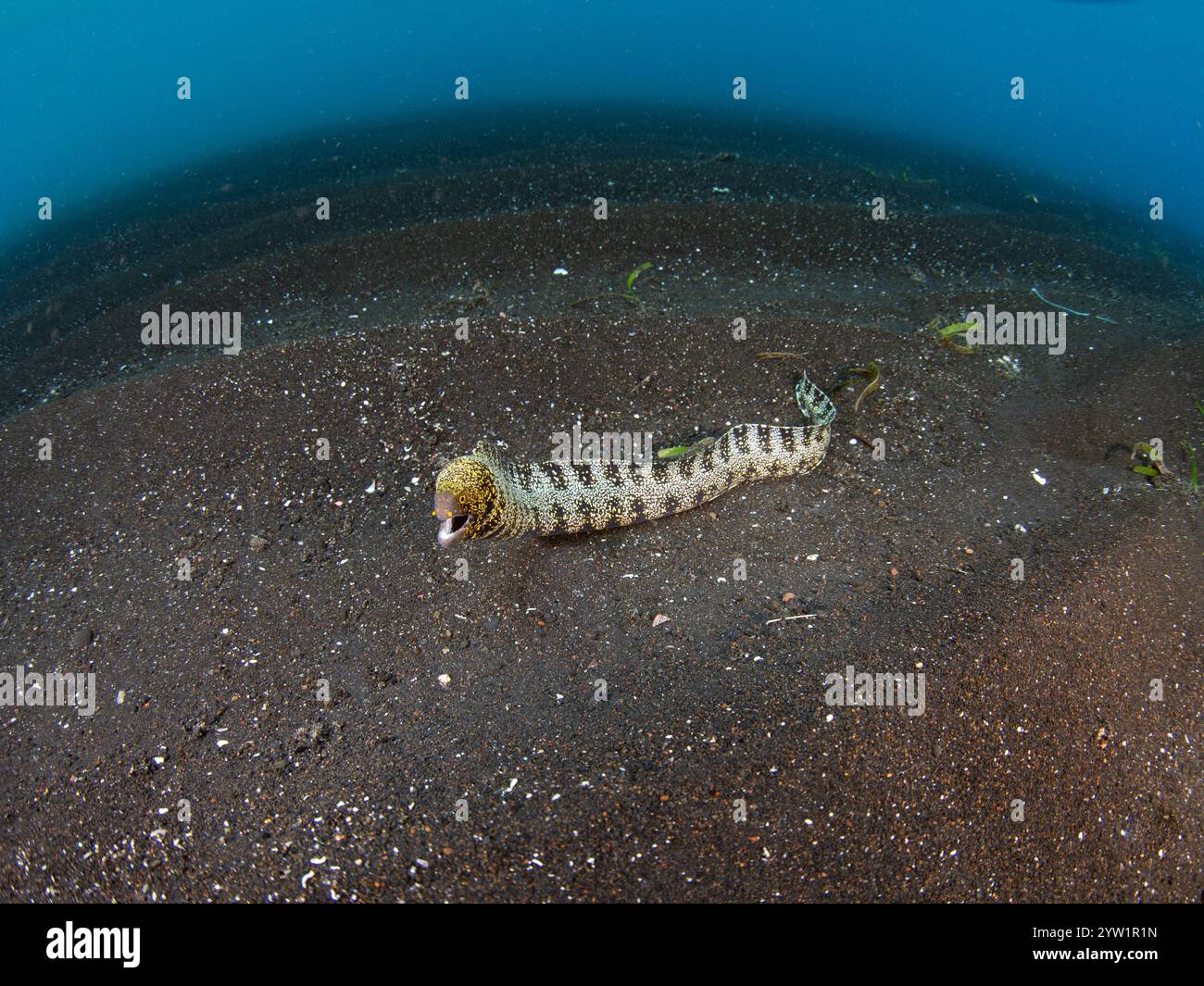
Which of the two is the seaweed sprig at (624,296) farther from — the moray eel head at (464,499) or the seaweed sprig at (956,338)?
the moray eel head at (464,499)

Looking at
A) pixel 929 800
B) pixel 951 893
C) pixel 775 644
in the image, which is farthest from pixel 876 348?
pixel 951 893

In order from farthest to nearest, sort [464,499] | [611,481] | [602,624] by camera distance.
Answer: [611,481] < [602,624] < [464,499]

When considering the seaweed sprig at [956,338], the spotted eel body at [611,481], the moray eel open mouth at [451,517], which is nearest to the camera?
the moray eel open mouth at [451,517]

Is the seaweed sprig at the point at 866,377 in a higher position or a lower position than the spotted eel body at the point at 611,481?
higher

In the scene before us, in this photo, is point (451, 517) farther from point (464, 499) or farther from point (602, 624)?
point (602, 624)

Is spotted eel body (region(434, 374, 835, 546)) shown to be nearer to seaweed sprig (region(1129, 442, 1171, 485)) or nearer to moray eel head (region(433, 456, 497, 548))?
moray eel head (region(433, 456, 497, 548))

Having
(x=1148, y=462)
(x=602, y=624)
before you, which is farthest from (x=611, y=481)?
(x=1148, y=462)

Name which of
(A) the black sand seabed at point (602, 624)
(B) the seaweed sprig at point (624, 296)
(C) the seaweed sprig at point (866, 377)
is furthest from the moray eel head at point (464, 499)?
(C) the seaweed sprig at point (866, 377)

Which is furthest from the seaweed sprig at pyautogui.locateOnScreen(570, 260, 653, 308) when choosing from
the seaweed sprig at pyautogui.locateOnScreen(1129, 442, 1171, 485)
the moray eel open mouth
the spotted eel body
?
the seaweed sprig at pyautogui.locateOnScreen(1129, 442, 1171, 485)
